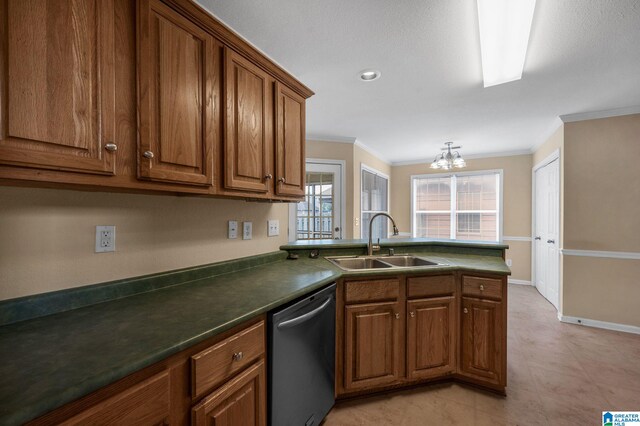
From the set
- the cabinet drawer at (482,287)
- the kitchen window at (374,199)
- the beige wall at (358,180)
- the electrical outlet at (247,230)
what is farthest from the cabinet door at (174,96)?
the kitchen window at (374,199)

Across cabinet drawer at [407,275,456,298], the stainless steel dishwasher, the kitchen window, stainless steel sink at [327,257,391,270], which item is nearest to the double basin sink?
stainless steel sink at [327,257,391,270]

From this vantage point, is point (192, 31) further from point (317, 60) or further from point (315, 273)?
point (315, 273)

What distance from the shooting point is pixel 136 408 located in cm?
76

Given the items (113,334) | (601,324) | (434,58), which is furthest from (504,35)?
(601,324)

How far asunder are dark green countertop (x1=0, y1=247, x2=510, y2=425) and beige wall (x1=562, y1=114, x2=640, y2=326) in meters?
3.40

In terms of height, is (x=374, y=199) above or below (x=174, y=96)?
below

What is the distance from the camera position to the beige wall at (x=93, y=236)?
1.01 meters

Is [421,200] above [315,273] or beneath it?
above

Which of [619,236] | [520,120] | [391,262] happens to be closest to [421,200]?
[520,120]

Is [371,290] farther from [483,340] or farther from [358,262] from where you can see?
A: [483,340]

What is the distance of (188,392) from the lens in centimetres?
90

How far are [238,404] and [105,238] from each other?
924 mm

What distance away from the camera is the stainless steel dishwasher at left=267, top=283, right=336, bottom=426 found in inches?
49.7

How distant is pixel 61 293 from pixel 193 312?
0.53 m
